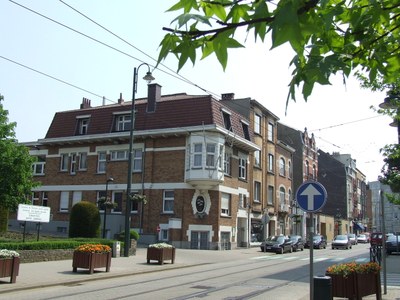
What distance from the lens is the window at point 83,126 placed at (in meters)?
41.0

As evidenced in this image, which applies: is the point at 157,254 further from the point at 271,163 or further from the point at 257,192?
the point at 271,163

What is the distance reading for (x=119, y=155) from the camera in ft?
128

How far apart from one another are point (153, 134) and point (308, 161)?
31.8m

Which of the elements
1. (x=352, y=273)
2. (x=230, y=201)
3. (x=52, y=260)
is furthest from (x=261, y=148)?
(x=352, y=273)

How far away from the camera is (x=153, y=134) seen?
36812mm

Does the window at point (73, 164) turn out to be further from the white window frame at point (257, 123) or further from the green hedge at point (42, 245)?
the green hedge at point (42, 245)

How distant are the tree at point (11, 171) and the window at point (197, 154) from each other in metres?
11.9

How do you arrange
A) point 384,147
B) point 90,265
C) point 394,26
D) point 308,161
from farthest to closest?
point 308,161, point 384,147, point 90,265, point 394,26

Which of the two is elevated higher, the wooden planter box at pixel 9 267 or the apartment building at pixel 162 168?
the apartment building at pixel 162 168

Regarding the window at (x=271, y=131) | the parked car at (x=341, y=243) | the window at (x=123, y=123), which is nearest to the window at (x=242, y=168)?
the window at (x=271, y=131)

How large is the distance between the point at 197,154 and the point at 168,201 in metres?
4.31

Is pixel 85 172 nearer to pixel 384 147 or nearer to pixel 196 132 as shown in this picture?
pixel 196 132

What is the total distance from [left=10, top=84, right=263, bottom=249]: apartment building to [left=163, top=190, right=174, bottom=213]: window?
8 centimetres

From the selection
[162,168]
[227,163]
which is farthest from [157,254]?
[227,163]
